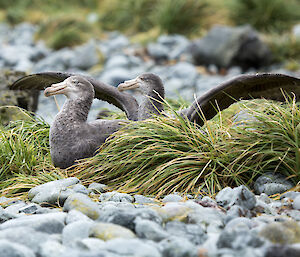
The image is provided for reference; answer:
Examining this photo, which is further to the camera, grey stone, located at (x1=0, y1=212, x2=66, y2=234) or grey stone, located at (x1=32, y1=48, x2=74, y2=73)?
grey stone, located at (x1=32, y1=48, x2=74, y2=73)

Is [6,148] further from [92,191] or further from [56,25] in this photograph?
[56,25]

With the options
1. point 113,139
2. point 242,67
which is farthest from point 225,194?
point 242,67

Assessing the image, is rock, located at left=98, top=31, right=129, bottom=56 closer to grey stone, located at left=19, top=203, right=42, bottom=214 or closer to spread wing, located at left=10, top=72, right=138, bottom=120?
spread wing, located at left=10, top=72, right=138, bottom=120

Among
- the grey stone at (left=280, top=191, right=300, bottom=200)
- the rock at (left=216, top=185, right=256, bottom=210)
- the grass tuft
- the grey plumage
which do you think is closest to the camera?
the rock at (left=216, top=185, right=256, bottom=210)

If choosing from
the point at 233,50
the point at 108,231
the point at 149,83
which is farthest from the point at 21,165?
the point at 233,50

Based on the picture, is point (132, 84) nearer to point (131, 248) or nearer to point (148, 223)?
point (148, 223)

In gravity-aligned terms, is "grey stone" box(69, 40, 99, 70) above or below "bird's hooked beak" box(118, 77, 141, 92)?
below

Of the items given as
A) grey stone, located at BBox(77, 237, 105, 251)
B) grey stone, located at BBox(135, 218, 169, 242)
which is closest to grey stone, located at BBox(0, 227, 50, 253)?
grey stone, located at BBox(77, 237, 105, 251)

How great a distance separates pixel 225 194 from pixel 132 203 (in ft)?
1.97

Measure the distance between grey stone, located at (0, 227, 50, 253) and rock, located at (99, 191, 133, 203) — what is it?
0.95 meters

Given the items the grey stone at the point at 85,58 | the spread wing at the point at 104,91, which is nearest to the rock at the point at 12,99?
the spread wing at the point at 104,91

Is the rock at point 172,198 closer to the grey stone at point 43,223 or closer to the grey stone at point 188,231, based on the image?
the grey stone at point 188,231

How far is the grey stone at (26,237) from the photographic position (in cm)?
228

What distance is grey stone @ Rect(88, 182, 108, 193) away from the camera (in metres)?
3.62
